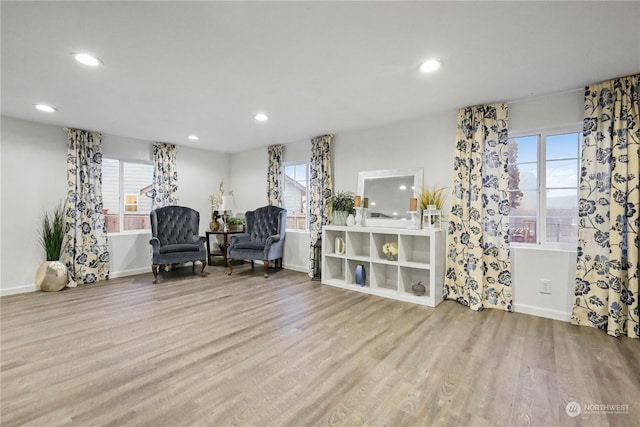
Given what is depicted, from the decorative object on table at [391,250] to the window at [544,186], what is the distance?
1.31 metres

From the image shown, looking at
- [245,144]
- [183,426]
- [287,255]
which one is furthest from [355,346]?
[245,144]

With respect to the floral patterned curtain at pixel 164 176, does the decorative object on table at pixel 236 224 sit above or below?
below

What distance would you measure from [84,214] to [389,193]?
4417mm

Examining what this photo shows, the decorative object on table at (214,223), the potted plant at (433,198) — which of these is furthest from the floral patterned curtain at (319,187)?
the decorative object on table at (214,223)

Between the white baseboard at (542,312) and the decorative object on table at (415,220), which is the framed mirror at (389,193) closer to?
the decorative object on table at (415,220)

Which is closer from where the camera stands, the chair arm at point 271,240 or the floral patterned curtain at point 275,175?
the chair arm at point 271,240

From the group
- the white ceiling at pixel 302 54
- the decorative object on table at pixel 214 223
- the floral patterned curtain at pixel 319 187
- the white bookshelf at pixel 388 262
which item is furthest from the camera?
the decorative object on table at pixel 214 223

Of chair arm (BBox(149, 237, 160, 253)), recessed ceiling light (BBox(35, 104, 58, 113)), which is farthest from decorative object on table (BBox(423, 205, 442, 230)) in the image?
recessed ceiling light (BBox(35, 104, 58, 113))

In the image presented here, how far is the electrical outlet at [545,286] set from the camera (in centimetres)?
303

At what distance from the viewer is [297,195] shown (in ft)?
17.7

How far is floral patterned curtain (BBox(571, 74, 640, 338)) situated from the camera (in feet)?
A: 8.41

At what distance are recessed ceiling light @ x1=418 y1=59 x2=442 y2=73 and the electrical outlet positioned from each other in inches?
95.3

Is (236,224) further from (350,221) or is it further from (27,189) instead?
(27,189)

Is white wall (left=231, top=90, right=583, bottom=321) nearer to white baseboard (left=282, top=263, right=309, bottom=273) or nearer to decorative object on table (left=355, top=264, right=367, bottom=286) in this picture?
white baseboard (left=282, top=263, right=309, bottom=273)
